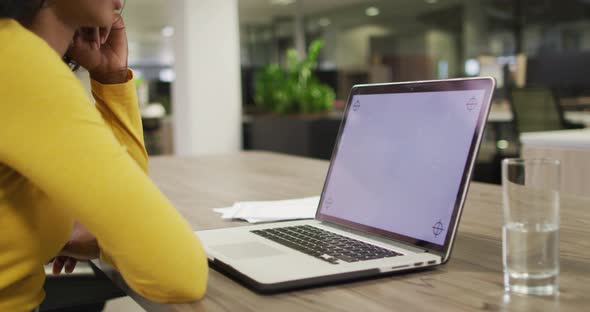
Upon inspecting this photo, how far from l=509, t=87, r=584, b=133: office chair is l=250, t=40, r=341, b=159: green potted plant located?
4.10ft

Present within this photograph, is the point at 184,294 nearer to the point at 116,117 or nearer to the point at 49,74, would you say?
the point at 49,74

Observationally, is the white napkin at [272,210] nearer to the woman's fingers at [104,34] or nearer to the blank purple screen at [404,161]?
the blank purple screen at [404,161]

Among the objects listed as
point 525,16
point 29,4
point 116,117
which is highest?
point 525,16

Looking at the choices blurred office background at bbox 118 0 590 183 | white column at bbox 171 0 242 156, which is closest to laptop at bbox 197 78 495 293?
blurred office background at bbox 118 0 590 183

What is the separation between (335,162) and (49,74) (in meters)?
0.50

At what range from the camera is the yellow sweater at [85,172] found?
24.5 inches

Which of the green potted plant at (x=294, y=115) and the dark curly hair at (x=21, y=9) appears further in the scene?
the green potted plant at (x=294, y=115)

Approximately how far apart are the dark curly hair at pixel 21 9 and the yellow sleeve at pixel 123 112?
27 centimetres

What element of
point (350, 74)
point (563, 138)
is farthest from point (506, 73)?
point (563, 138)

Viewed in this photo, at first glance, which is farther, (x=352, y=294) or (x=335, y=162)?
(x=335, y=162)

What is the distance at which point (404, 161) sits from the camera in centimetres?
88

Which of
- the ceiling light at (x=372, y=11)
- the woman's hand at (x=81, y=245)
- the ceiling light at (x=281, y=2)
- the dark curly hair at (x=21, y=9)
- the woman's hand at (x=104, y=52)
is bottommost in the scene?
the woman's hand at (x=81, y=245)

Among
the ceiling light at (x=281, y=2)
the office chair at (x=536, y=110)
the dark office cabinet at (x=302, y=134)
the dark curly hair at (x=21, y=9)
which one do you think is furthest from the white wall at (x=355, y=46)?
the dark curly hair at (x=21, y=9)

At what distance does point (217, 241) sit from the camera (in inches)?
35.3
